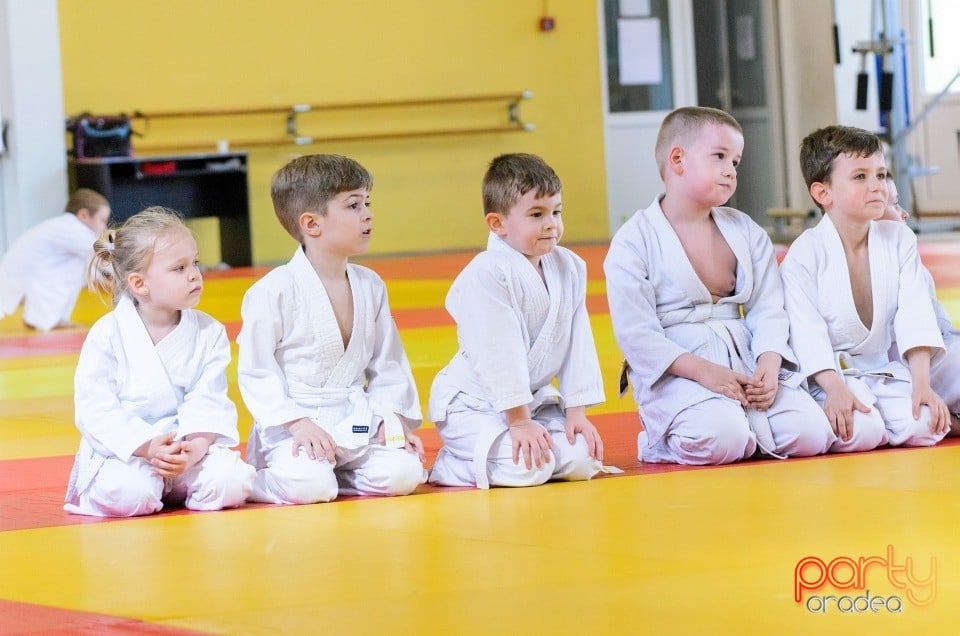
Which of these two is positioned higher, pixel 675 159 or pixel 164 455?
pixel 675 159

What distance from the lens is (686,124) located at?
332 cm

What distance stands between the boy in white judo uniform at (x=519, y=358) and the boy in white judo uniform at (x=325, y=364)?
0.39 feet

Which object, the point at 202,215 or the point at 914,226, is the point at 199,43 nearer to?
the point at 202,215

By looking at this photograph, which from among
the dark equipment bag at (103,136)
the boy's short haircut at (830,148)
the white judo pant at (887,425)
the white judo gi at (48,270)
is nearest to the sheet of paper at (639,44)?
the dark equipment bag at (103,136)

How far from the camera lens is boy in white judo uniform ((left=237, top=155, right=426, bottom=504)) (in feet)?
9.47

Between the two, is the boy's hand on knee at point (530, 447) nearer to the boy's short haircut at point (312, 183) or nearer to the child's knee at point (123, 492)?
the boy's short haircut at point (312, 183)

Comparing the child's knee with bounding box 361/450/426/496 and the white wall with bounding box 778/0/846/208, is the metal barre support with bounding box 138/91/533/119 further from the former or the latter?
the child's knee with bounding box 361/450/426/496

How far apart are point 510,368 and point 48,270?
5.09m

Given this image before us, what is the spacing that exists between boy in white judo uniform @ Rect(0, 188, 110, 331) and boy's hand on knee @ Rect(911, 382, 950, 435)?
5.28 meters

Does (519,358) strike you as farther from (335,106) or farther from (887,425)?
(335,106)

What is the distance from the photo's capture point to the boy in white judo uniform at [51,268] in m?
7.23

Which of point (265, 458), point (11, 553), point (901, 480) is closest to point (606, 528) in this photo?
point (901, 480)

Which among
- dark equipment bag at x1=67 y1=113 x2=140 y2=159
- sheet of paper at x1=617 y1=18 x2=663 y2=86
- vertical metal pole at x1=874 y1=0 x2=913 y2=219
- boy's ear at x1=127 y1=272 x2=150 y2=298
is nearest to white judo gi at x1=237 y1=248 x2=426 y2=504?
boy's ear at x1=127 y1=272 x2=150 y2=298

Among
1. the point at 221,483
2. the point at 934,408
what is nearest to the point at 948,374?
the point at 934,408
